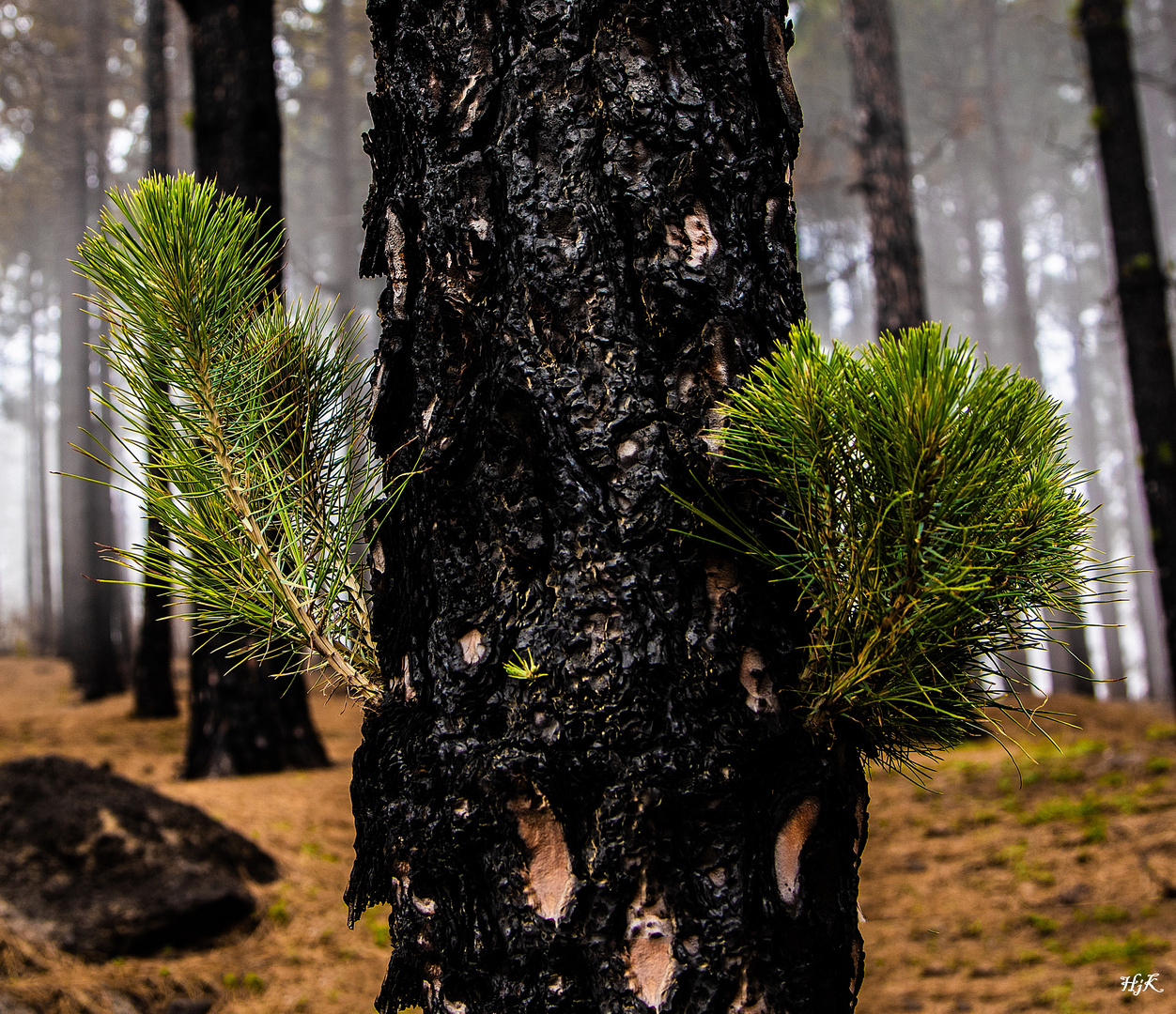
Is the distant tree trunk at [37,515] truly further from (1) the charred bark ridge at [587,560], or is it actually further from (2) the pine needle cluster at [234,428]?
(1) the charred bark ridge at [587,560]

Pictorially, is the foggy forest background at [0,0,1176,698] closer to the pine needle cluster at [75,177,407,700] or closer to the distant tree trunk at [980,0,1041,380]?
the distant tree trunk at [980,0,1041,380]

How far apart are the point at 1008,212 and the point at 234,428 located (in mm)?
21086

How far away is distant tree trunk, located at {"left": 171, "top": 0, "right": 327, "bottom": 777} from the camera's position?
4926 mm

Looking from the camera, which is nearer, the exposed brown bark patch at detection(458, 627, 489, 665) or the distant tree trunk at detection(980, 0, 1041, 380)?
the exposed brown bark patch at detection(458, 627, 489, 665)

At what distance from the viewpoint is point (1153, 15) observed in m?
19.3

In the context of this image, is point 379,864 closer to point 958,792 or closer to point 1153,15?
point 958,792

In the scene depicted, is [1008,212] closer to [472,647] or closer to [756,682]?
[756,682]

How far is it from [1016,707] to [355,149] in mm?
22286

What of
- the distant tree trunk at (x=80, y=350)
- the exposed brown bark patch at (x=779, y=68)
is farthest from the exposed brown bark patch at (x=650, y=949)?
the distant tree trunk at (x=80, y=350)

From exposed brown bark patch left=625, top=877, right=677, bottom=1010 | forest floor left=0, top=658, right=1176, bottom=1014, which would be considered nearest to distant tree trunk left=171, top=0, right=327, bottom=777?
forest floor left=0, top=658, right=1176, bottom=1014

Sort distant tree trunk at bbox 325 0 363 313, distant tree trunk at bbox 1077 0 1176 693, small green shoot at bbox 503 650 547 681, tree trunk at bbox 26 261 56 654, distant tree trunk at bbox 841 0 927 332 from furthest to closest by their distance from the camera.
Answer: tree trunk at bbox 26 261 56 654, distant tree trunk at bbox 325 0 363 313, distant tree trunk at bbox 841 0 927 332, distant tree trunk at bbox 1077 0 1176 693, small green shoot at bbox 503 650 547 681

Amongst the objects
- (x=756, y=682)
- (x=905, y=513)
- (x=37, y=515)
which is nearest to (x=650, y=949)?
(x=756, y=682)

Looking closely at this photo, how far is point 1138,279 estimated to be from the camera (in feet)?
20.2

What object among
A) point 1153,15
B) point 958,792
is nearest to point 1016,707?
point 958,792
